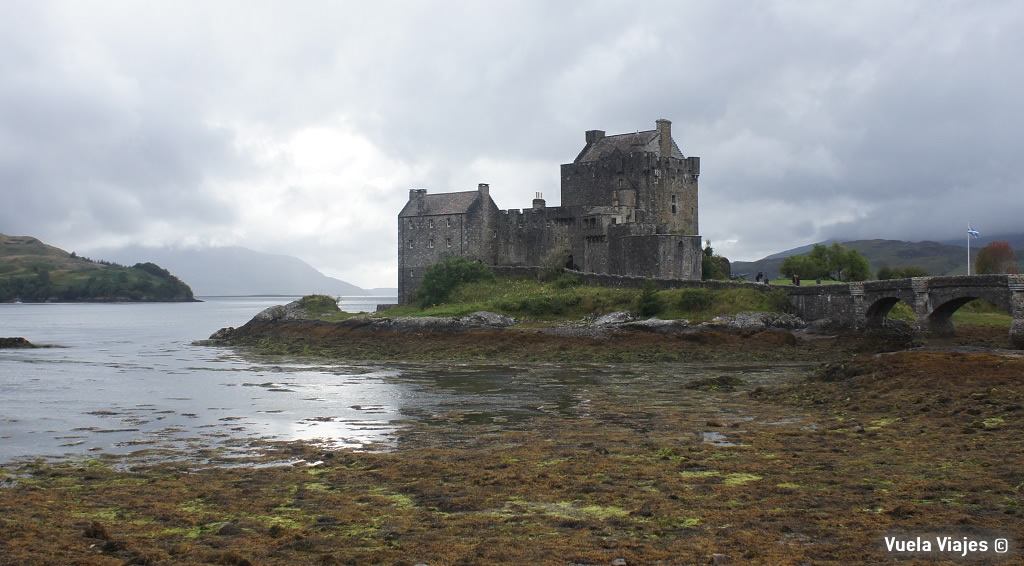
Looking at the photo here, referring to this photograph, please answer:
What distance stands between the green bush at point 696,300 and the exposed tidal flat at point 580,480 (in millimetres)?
17443

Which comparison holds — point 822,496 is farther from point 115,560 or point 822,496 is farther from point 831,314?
point 831,314

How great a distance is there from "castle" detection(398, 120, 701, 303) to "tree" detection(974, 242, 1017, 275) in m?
27.2

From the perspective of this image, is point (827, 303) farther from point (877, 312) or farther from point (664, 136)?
point (664, 136)

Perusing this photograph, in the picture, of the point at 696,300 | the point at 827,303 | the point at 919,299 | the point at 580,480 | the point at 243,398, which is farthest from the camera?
the point at 696,300

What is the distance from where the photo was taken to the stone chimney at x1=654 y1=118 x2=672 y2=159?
61.9 metres

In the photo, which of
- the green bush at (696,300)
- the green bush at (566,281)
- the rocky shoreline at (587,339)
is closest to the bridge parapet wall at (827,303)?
the rocky shoreline at (587,339)

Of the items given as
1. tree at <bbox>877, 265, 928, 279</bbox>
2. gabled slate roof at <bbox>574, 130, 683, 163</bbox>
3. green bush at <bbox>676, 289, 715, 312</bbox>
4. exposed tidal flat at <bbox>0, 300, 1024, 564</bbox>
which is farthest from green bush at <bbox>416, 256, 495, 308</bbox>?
exposed tidal flat at <bbox>0, 300, 1024, 564</bbox>

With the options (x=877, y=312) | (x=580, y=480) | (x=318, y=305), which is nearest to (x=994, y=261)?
(x=877, y=312)

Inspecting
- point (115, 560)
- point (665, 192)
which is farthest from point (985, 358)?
point (665, 192)

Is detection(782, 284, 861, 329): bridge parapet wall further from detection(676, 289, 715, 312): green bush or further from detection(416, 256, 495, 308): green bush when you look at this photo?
detection(416, 256, 495, 308): green bush

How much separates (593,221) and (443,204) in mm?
13183

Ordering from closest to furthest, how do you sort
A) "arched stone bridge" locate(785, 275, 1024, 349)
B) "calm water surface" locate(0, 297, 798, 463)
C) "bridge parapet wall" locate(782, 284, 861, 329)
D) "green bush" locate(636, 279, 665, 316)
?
1. "calm water surface" locate(0, 297, 798, 463)
2. "arched stone bridge" locate(785, 275, 1024, 349)
3. "bridge parapet wall" locate(782, 284, 861, 329)
4. "green bush" locate(636, 279, 665, 316)

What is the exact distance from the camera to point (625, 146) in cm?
6331

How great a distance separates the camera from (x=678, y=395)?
2861cm
